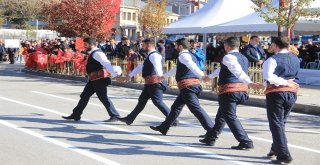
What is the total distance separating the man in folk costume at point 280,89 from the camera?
705 cm

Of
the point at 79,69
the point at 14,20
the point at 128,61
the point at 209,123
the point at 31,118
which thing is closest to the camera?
the point at 209,123

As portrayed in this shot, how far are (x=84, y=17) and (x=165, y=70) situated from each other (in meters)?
8.00

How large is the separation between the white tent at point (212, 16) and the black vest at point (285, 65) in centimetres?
1670

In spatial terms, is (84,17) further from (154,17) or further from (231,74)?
(154,17)

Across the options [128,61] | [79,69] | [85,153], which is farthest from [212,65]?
[85,153]

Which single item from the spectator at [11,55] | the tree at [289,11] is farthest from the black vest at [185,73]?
the spectator at [11,55]

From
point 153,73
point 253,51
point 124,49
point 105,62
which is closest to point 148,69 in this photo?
point 153,73

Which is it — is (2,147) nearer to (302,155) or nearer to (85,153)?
(85,153)

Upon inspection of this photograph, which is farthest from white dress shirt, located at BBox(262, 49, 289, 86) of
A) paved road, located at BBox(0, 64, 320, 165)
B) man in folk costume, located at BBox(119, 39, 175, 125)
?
man in folk costume, located at BBox(119, 39, 175, 125)

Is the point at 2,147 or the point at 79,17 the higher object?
the point at 79,17

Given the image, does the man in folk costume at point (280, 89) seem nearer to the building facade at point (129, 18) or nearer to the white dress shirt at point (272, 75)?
the white dress shirt at point (272, 75)

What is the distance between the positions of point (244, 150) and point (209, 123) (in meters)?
0.89

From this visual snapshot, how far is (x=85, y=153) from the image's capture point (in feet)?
25.2

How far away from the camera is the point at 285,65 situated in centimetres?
714
